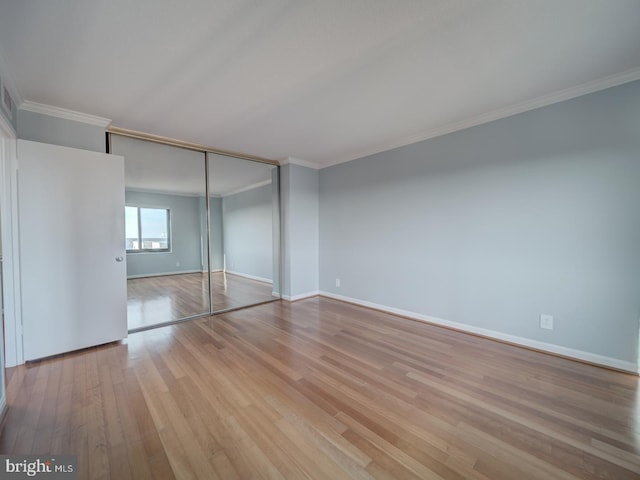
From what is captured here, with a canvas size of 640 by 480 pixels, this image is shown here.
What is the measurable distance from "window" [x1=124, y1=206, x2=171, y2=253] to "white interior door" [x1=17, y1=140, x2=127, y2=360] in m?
1.13

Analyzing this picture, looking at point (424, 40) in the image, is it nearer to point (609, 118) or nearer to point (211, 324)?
point (609, 118)

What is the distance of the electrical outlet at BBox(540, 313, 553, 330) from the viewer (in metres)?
2.47

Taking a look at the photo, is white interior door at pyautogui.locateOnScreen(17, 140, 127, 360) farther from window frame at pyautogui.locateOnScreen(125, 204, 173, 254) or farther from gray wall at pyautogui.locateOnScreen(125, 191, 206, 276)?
gray wall at pyautogui.locateOnScreen(125, 191, 206, 276)

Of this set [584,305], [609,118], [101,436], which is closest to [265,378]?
[101,436]

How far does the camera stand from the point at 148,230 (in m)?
4.31

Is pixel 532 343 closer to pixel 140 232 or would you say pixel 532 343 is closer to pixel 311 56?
pixel 311 56

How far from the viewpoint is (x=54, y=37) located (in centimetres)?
162

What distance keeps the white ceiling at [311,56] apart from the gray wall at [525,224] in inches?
14.2

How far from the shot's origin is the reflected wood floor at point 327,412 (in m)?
1.31

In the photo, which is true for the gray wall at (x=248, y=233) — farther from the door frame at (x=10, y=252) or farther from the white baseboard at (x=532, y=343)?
the door frame at (x=10, y=252)

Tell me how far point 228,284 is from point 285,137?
350 cm

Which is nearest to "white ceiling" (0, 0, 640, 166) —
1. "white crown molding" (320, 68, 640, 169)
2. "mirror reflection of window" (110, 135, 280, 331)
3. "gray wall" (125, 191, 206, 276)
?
"white crown molding" (320, 68, 640, 169)

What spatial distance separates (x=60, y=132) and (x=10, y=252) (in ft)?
4.12

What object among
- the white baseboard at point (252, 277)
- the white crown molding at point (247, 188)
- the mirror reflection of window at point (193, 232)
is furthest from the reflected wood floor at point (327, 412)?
the white crown molding at point (247, 188)
